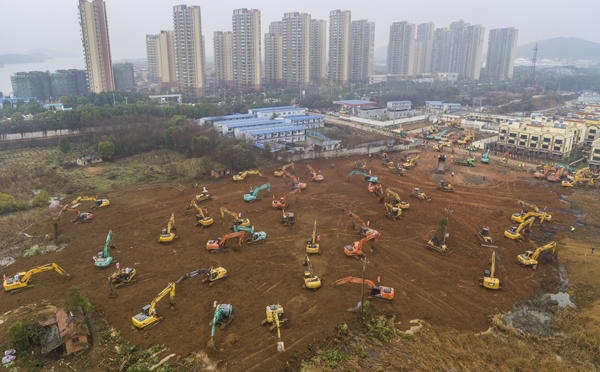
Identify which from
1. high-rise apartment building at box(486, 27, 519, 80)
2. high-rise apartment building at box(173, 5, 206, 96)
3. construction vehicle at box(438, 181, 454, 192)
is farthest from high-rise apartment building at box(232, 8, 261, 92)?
high-rise apartment building at box(486, 27, 519, 80)

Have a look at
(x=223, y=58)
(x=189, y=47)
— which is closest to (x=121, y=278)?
(x=189, y=47)

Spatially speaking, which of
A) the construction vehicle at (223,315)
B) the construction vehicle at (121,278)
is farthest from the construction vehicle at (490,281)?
the construction vehicle at (121,278)

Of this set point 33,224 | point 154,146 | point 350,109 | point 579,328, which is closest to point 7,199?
point 33,224

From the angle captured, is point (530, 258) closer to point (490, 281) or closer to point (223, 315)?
point (490, 281)

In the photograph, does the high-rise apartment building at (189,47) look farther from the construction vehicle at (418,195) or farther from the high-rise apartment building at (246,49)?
the construction vehicle at (418,195)

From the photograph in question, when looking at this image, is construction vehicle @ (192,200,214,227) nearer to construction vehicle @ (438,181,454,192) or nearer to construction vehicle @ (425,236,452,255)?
construction vehicle @ (425,236,452,255)

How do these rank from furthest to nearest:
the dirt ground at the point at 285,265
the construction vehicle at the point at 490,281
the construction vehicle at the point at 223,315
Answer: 1. the construction vehicle at the point at 490,281
2. the dirt ground at the point at 285,265
3. the construction vehicle at the point at 223,315
